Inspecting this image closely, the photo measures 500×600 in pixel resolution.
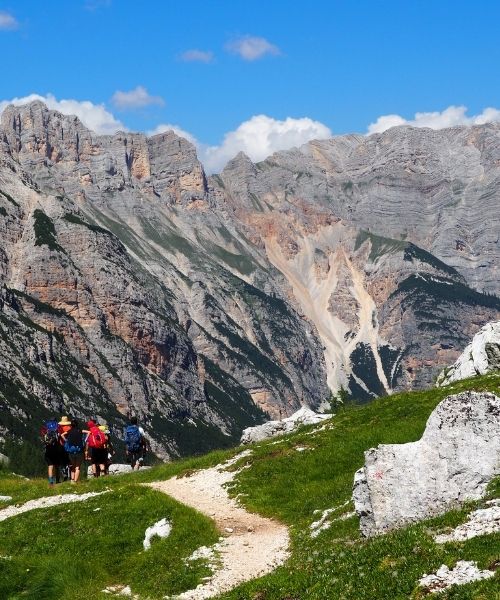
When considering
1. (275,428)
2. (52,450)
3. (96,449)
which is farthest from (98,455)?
(275,428)

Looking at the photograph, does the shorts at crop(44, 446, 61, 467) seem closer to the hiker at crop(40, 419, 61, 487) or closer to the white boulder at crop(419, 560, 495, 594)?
the hiker at crop(40, 419, 61, 487)

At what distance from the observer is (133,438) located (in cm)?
4984

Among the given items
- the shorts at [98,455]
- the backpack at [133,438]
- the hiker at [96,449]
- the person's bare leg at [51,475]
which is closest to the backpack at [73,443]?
the hiker at [96,449]

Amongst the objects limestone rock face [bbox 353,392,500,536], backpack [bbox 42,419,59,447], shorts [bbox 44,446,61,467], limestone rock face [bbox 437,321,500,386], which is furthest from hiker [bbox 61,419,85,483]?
limestone rock face [bbox 437,321,500,386]

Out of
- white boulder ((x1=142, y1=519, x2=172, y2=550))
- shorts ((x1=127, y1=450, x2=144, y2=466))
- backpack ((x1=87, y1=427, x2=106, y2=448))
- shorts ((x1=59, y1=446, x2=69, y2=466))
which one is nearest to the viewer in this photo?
white boulder ((x1=142, y1=519, x2=172, y2=550))

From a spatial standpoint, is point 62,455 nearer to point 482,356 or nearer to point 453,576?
point 482,356

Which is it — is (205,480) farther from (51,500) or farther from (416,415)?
(416,415)

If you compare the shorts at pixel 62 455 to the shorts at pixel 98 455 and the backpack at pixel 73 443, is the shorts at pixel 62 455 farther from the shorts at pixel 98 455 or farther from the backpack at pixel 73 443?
the shorts at pixel 98 455

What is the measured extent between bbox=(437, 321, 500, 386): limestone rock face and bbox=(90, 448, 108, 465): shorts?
24832 mm

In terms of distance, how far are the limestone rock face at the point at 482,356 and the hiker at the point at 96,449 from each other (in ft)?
81.6

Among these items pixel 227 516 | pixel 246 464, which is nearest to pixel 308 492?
pixel 227 516

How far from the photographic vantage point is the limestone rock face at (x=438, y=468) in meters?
25.6

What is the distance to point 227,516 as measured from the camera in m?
34.8

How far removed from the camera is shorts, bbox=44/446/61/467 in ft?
148
